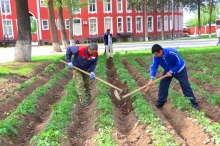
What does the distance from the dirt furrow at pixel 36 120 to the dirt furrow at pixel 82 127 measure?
2.41 ft

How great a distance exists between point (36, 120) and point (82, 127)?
1.38 meters

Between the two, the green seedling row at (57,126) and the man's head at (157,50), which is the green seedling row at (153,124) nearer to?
the man's head at (157,50)

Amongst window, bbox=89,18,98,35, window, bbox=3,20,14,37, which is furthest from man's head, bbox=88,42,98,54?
window, bbox=89,18,98,35

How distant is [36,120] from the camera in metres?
6.77

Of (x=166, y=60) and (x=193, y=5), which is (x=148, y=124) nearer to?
(x=166, y=60)

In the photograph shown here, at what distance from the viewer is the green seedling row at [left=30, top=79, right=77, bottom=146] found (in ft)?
15.0

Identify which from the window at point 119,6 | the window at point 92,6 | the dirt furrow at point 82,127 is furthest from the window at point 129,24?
the dirt furrow at point 82,127

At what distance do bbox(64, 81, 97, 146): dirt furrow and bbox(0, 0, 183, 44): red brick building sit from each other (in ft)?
112

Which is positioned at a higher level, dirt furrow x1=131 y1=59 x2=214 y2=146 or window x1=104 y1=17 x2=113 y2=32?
window x1=104 y1=17 x2=113 y2=32

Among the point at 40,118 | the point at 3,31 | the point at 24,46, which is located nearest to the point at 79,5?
the point at 24,46

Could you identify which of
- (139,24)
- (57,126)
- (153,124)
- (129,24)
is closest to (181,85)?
(153,124)

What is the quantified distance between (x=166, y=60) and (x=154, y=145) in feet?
7.65

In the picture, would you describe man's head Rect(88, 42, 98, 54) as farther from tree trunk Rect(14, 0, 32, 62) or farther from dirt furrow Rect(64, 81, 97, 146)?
tree trunk Rect(14, 0, 32, 62)

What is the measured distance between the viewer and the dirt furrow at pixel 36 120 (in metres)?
5.39
